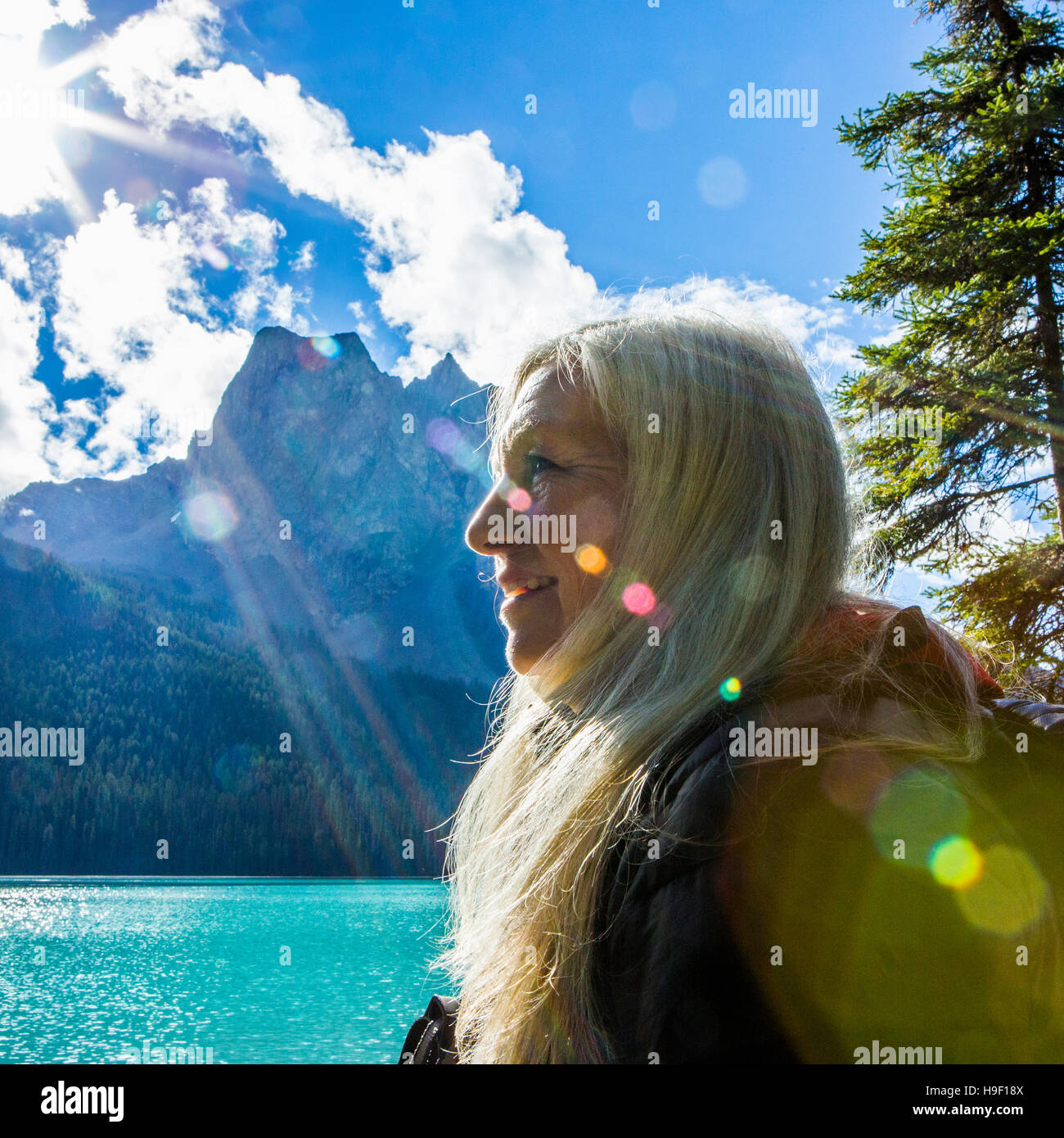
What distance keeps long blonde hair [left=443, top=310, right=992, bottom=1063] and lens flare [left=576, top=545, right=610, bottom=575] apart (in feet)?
0.10

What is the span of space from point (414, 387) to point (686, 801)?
120916 millimetres

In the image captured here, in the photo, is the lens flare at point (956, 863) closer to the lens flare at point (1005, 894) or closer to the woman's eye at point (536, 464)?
the lens flare at point (1005, 894)

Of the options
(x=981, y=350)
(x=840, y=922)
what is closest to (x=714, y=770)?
(x=840, y=922)

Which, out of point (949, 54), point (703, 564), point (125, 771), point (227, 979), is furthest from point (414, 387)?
point (703, 564)

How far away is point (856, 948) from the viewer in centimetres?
64

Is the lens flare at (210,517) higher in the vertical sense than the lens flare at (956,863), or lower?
higher

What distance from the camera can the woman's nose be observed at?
49.8 inches

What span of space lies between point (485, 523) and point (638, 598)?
36cm

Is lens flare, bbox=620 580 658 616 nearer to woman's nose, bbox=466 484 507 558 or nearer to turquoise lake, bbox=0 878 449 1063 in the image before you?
woman's nose, bbox=466 484 507 558

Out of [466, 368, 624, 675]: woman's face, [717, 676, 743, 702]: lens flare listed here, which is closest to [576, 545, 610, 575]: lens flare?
[466, 368, 624, 675]: woman's face

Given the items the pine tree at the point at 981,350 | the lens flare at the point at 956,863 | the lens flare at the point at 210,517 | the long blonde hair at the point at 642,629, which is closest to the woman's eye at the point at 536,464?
the long blonde hair at the point at 642,629

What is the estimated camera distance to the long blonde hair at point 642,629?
840mm

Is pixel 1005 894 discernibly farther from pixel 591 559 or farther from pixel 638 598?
pixel 591 559

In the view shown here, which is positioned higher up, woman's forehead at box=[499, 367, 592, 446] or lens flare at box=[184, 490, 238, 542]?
lens flare at box=[184, 490, 238, 542]
